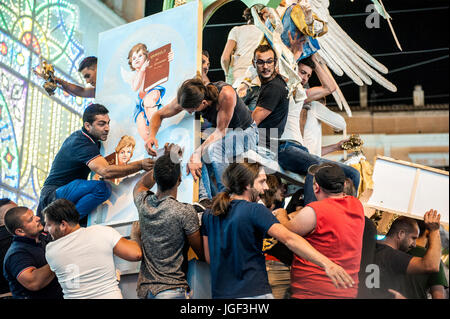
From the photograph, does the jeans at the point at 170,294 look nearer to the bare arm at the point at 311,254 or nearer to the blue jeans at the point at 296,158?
the bare arm at the point at 311,254

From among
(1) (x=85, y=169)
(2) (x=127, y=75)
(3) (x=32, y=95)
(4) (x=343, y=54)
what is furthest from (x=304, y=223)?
(3) (x=32, y=95)

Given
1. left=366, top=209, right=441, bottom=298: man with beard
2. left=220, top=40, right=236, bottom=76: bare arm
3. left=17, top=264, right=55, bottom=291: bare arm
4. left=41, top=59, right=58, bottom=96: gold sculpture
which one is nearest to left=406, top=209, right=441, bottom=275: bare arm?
left=366, top=209, right=441, bottom=298: man with beard

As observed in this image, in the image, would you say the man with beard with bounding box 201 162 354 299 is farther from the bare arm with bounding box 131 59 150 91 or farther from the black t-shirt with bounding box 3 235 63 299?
the bare arm with bounding box 131 59 150 91

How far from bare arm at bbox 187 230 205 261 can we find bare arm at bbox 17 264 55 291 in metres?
0.84

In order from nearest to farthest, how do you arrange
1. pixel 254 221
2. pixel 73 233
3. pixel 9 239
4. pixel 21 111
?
pixel 254 221 → pixel 73 233 → pixel 9 239 → pixel 21 111

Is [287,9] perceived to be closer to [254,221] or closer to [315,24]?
[315,24]

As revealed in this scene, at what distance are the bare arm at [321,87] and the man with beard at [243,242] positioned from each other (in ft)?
7.34

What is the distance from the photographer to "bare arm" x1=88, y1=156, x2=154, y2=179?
4.82 metres

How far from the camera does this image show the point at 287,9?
5.68 meters

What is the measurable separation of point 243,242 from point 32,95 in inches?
139

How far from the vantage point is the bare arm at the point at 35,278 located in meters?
4.05

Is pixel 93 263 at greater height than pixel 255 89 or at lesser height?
lesser
